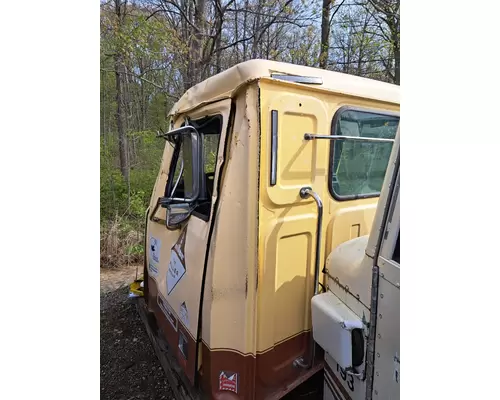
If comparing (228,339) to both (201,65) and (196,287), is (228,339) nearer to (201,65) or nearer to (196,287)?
(196,287)

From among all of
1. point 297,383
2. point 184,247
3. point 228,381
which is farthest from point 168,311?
point 297,383

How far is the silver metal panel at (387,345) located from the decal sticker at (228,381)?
2.73ft

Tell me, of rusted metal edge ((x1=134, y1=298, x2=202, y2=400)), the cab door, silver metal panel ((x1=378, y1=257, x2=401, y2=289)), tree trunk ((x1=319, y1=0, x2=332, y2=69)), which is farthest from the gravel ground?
tree trunk ((x1=319, y1=0, x2=332, y2=69))

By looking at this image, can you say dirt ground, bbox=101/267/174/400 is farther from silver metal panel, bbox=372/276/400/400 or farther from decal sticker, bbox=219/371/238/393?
silver metal panel, bbox=372/276/400/400

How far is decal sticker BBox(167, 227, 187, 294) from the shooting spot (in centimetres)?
227

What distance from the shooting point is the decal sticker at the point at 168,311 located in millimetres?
2466

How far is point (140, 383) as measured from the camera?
9.16ft

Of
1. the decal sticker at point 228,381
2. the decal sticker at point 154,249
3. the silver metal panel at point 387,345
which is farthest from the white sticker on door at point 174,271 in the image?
the silver metal panel at point 387,345

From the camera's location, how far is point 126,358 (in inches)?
123

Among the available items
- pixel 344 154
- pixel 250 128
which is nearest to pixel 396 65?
pixel 344 154

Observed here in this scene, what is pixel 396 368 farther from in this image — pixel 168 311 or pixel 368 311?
pixel 168 311

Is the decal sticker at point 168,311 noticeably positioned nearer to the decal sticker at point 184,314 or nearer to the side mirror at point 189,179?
the decal sticker at point 184,314

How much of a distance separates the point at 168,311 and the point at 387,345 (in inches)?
72.9

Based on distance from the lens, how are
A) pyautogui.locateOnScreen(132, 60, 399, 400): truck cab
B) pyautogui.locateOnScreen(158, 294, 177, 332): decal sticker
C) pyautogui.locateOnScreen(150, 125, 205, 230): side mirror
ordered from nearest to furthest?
pyautogui.locateOnScreen(132, 60, 399, 400): truck cab < pyautogui.locateOnScreen(150, 125, 205, 230): side mirror < pyautogui.locateOnScreen(158, 294, 177, 332): decal sticker
